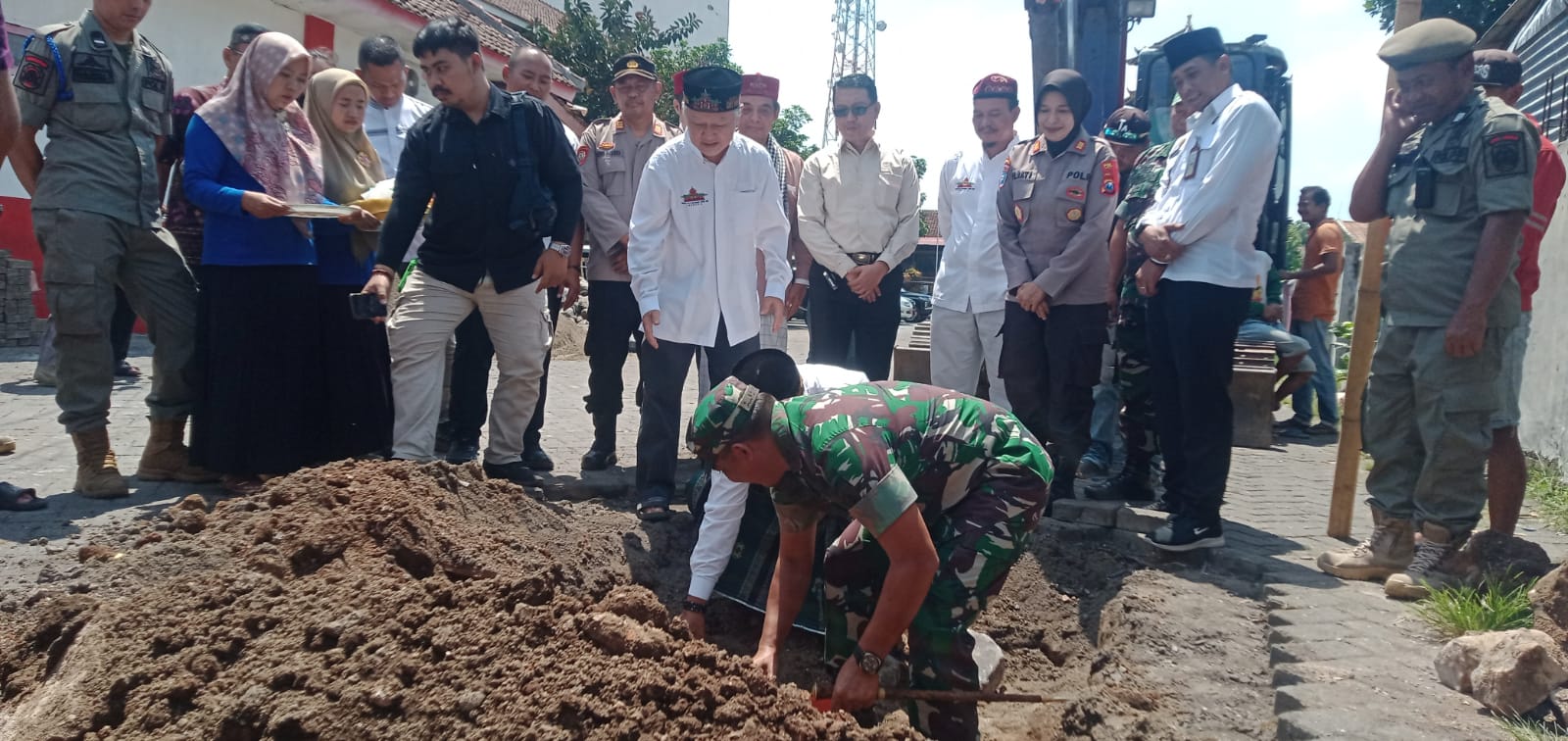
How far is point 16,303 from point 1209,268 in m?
9.99

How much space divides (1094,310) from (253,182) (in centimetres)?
362

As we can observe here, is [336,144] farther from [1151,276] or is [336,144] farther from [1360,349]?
[1360,349]

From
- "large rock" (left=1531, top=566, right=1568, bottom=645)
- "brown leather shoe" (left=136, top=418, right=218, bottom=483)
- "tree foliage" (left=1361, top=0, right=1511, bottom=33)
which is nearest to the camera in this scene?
"large rock" (left=1531, top=566, right=1568, bottom=645)

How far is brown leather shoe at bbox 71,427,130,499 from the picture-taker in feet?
14.7

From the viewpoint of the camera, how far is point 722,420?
9.00 ft

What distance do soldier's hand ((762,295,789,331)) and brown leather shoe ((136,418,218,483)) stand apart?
2455 mm

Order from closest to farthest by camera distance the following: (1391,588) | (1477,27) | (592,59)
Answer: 1. (1391,588)
2. (592,59)
3. (1477,27)

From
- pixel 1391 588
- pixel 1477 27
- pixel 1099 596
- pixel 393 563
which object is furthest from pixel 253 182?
pixel 1477 27

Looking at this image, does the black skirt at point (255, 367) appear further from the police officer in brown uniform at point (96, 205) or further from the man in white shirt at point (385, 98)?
the man in white shirt at point (385, 98)

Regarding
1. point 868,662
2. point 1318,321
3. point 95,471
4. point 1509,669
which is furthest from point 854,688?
point 1318,321

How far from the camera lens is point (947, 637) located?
10.2 ft

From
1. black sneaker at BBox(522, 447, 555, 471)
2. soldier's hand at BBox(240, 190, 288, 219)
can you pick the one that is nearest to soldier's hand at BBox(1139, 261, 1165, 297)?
black sneaker at BBox(522, 447, 555, 471)

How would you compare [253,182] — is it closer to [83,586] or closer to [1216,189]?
[83,586]

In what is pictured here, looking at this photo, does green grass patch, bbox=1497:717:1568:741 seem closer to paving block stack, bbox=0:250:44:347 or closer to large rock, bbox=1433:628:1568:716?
large rock, bbox=1433:628:1568:716
